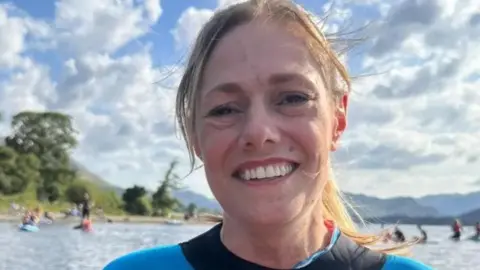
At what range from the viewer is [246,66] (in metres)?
2.47

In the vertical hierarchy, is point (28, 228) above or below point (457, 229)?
below

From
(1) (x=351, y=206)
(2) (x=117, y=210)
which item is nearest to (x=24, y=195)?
(2) (x=117, y=210)

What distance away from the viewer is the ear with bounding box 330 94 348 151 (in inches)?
103

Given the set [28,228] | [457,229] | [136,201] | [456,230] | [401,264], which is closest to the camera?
[401,264]

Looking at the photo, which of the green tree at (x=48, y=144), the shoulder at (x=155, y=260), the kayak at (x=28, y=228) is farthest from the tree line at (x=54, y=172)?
the shoulder at (x=155, y=260)

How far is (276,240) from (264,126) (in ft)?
1.33

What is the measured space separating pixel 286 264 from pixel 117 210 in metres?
90.4

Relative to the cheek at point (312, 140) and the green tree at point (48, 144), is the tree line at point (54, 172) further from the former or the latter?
the cheek at point (312, 140)

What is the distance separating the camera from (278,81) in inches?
97.1

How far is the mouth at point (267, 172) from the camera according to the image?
2.38 meters

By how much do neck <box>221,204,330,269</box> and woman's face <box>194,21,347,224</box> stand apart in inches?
2.7

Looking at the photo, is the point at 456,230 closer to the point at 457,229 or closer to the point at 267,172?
the point at 457,229

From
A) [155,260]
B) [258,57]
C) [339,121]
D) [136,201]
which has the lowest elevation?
[155,260]

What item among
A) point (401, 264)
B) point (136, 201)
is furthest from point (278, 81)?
point (136, 201)
